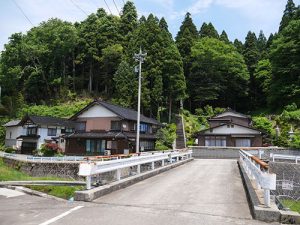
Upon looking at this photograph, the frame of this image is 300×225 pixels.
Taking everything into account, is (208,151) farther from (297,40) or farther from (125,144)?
(297,40)

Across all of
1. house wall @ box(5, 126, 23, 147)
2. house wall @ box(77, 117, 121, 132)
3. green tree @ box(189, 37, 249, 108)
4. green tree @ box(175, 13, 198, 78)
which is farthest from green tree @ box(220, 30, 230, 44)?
house wall @ box(5, 126, 23, 147)

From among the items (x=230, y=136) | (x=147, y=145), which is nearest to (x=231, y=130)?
(x=230, y=136)

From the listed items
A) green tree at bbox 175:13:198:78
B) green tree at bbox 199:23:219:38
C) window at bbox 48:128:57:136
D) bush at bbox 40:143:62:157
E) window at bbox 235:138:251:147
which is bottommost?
bush at bbox 40:143:62:157

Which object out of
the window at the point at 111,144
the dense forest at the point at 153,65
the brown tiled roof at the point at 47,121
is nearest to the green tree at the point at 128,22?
the dense forest at the point at 153,65

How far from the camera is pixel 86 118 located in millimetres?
40312

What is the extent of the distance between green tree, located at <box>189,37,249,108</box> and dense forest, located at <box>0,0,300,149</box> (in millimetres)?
184

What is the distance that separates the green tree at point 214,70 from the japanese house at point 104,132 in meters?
21.4

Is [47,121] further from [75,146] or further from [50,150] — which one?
[75,146]

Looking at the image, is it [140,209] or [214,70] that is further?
[214,70]

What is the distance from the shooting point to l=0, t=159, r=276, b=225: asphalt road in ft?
19.8

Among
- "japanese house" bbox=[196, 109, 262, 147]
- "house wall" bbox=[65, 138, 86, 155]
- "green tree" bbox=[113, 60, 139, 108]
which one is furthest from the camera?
"green tree" bbox=[113, 60, 139, 108]

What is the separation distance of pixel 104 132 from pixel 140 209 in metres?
31.7

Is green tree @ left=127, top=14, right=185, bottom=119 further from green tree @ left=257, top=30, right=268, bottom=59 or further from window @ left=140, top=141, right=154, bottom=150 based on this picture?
green tree @ left=257, top=30, right=268, bottom=59

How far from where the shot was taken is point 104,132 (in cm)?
3819
